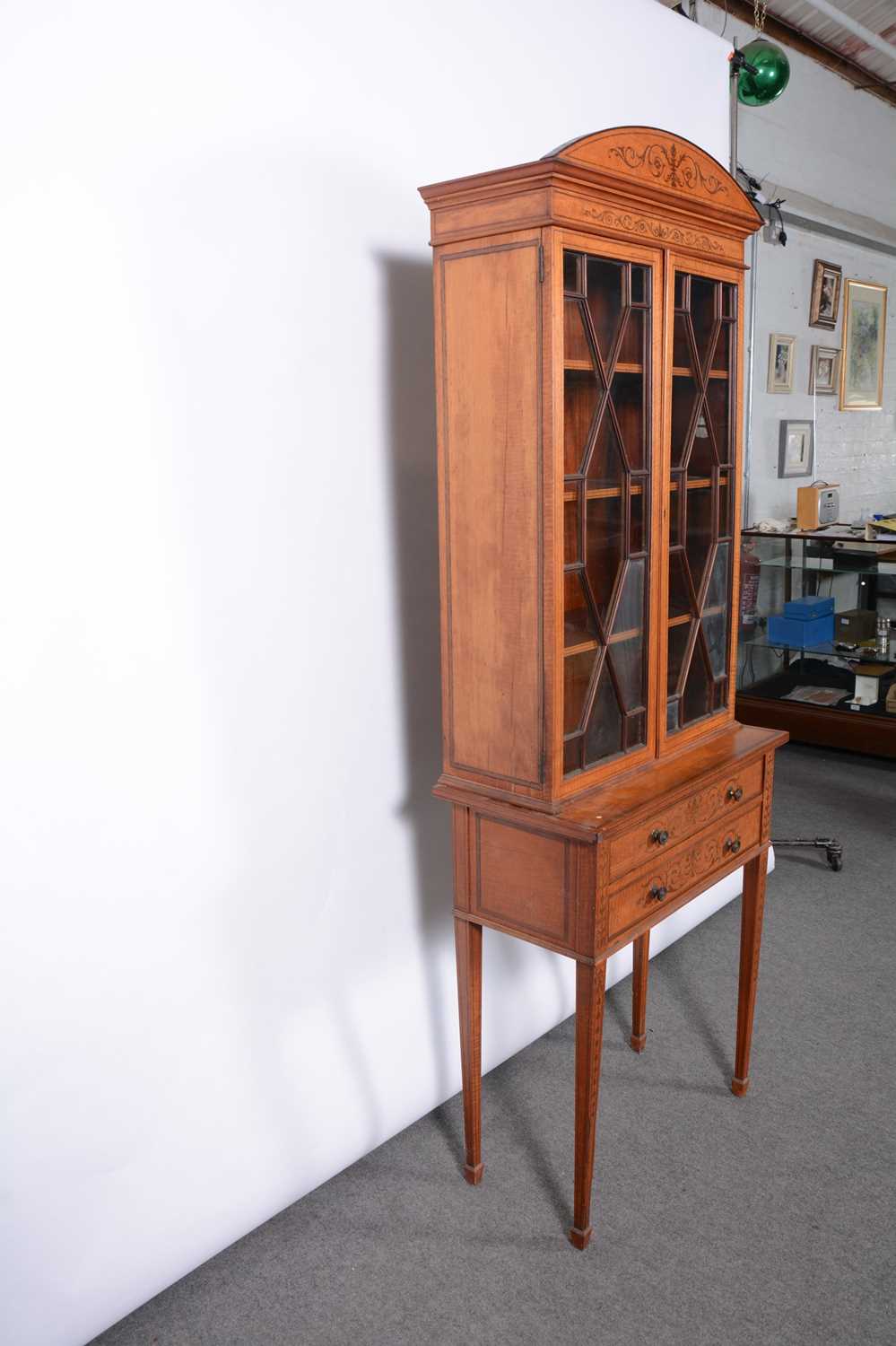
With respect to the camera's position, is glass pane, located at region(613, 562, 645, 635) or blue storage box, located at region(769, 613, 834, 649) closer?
glass pane, located at region(613, 562, 645, 635)

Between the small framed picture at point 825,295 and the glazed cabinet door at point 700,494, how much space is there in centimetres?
424

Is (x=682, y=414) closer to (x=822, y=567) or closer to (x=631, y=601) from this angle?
(x=631, y=601)

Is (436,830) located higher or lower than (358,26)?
lower

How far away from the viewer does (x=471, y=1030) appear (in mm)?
2209

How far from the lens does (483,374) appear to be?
6.08 ft

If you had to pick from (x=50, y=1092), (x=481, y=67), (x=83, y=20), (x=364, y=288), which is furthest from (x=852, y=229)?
(x=50, y=1092)

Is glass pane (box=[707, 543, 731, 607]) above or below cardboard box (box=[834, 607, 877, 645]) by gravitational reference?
above

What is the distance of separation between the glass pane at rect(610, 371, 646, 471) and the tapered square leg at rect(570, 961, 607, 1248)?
3.23ft

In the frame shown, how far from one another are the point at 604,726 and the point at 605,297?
810 mm

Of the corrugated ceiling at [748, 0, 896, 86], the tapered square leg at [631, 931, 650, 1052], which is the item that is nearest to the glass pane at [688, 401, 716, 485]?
the tapered square leg at [631, 931, 650, 1052]

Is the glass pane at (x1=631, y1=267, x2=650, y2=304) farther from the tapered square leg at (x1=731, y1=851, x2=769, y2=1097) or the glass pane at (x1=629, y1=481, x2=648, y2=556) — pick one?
the tapered square leg at (x1=731, y1=851, x2=769, y2=1097)

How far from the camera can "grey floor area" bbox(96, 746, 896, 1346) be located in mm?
1914

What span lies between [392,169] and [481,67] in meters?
0.38

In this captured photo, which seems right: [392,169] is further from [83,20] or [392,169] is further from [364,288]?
[83,20]
